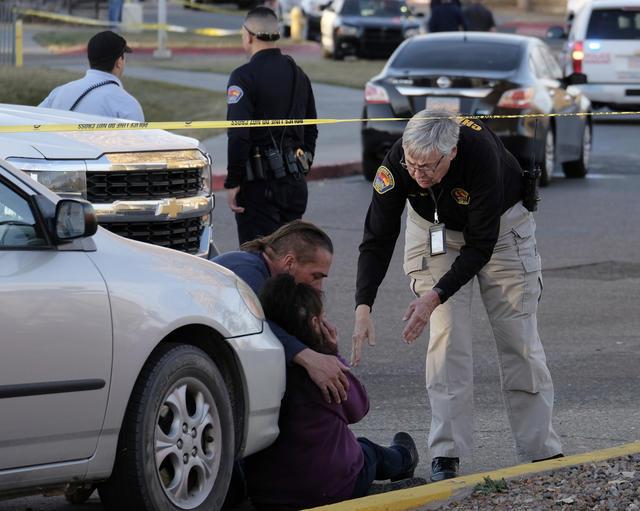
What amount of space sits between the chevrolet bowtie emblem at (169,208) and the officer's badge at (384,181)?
7.05 ft

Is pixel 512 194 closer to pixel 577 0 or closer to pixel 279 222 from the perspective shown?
pixel 279 222

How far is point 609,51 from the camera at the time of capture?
77.2 feet

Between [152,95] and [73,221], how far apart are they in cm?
1882

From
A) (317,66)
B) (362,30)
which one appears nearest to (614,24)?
(317,66)

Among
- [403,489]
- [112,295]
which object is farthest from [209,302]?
[403,489]

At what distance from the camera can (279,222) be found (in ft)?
29.8

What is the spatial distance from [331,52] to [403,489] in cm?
3010

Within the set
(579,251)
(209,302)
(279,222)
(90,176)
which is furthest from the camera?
(579,251)

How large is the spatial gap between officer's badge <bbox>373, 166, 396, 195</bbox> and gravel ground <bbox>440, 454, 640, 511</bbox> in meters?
1.28

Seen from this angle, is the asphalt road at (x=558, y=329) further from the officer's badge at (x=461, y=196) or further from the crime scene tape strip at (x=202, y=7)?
the crime scene tape strip at (x=202, y=7)

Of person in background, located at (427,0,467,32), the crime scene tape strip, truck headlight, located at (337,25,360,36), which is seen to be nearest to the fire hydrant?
truck headlight, located at (337,25,360,36)

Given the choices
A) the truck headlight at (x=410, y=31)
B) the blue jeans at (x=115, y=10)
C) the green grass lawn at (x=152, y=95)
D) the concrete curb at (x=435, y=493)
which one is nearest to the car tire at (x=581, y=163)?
the green grass lawn at (x=152, y=95)

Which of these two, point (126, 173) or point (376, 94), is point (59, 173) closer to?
point (126, 173)

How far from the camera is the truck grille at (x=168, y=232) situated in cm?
819
